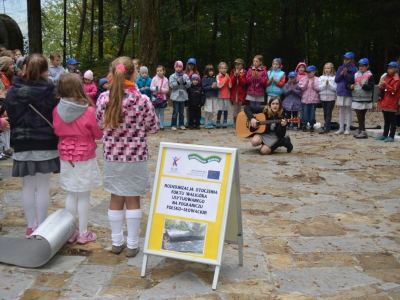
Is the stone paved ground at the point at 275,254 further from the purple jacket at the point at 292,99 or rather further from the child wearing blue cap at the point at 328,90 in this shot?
the purple jacket at the point at 292,99

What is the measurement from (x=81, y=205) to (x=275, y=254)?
2.04 meters

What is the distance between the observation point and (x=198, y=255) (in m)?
4.53

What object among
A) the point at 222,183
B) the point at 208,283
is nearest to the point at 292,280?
the point at 208,283

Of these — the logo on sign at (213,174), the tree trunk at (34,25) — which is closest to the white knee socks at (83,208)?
the logo on sign at (213,174)

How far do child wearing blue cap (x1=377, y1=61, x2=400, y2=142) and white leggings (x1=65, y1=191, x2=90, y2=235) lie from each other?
29.3 ft

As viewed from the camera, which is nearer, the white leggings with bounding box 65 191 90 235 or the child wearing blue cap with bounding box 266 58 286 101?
the white leggings with bounding box 65 191 90 235

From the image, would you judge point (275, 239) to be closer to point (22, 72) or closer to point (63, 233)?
point (63, 233)

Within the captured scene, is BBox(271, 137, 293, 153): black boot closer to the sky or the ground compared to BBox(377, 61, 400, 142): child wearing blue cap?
closer to the ground

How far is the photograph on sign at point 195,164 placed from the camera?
15.0 ft

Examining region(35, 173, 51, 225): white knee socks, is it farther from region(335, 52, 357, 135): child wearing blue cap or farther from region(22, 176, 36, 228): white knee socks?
region(335, 52, 357, 135): child wearing blue cap

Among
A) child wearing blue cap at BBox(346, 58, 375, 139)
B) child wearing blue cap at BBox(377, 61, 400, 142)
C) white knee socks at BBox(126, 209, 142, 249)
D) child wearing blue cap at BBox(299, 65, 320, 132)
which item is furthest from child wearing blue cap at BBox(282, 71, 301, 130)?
white knee socks at BBox(126, 209, 142, 249)

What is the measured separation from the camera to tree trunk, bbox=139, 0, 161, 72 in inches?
722

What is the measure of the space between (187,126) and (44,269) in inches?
404

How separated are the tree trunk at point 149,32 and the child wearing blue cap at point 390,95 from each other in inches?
338
